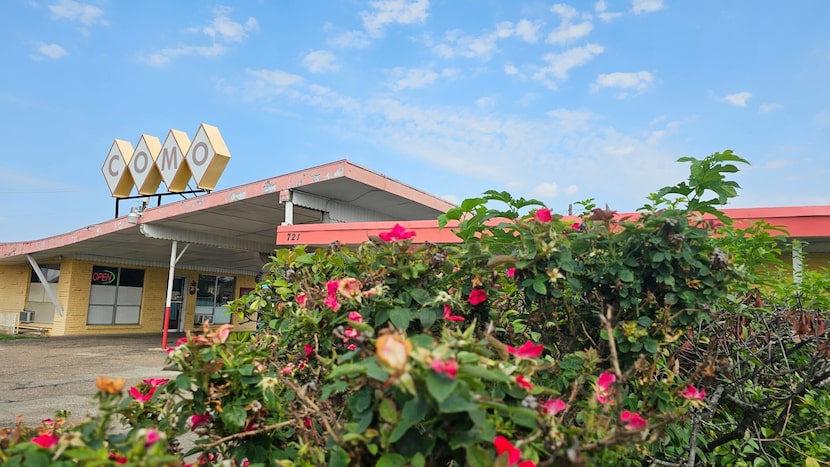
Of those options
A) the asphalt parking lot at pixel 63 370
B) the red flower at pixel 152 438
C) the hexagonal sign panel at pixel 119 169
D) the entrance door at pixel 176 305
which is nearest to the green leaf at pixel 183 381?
the red flower at pixel 152 438

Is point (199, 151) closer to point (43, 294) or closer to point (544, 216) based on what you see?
point (43, 294)

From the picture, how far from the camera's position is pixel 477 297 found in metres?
1.66

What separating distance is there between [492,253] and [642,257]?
1.65ft

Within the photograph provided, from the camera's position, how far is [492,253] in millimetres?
1824

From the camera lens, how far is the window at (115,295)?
644 inches

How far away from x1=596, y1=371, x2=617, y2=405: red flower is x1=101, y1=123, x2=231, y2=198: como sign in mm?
13399

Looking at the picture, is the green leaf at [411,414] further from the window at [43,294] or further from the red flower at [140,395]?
the window at [43,294]

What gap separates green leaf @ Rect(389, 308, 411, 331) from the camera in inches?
56.9

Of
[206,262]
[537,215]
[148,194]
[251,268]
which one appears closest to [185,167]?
[148,194]

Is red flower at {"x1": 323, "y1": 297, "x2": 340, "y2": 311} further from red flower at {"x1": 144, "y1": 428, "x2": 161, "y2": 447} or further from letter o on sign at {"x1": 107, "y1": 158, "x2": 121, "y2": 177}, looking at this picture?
letter o on sign at {"x1": 107, "y1": 158, "x2": 121, "y2": 177}

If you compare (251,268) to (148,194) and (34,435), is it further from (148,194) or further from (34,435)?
(34,435)

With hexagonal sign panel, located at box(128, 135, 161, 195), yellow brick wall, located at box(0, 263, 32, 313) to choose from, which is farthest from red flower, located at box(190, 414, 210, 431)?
yellow brick wall, located at box(0, 263, 32, 313)

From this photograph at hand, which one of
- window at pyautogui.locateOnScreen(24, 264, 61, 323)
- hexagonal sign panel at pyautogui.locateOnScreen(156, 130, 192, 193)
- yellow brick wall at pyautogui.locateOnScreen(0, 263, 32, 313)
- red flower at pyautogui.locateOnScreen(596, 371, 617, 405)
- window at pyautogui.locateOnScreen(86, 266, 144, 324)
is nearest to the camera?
red flower at pyautogui.locateOnScreen(596, 371, 617, 405)

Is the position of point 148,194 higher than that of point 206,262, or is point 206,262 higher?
point 148,194
